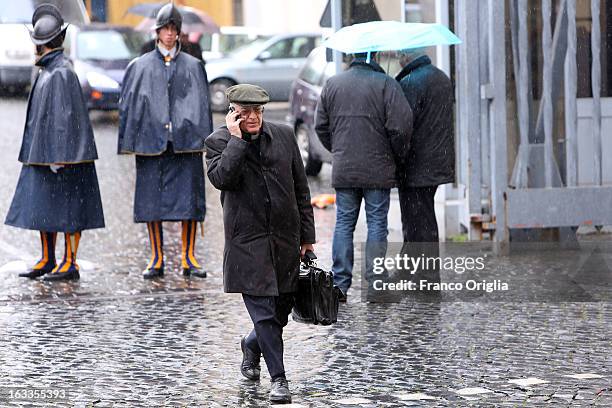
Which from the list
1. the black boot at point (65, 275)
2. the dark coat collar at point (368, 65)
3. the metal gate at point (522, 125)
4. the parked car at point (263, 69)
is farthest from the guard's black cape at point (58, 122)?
the parked car at point (263, 69)

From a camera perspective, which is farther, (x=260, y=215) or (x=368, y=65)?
(x=368, y=65)

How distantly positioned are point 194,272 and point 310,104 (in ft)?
24.2

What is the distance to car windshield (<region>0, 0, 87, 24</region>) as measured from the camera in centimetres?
1202

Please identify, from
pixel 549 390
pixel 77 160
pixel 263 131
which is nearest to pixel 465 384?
pixel 549 390

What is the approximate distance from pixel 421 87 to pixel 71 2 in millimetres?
3841

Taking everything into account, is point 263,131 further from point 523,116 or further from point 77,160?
point 523,116

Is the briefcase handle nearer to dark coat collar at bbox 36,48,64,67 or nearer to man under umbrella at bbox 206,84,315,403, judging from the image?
man under umbrella at bbox 206,84,315,403

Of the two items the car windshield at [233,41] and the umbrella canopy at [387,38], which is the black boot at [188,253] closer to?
the umbrella canopy at [387,38]

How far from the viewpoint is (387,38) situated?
9.49m

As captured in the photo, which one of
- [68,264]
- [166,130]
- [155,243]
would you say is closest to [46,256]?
[68,264]

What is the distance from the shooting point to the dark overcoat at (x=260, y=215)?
272 inches

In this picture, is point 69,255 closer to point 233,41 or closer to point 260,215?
point 260,215

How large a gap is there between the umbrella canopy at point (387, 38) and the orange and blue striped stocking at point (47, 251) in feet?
8.58

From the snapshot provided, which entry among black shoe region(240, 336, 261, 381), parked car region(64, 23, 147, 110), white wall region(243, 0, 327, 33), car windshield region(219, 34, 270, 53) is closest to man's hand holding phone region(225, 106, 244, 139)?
black shoe region(240, 336, 261, 381)
